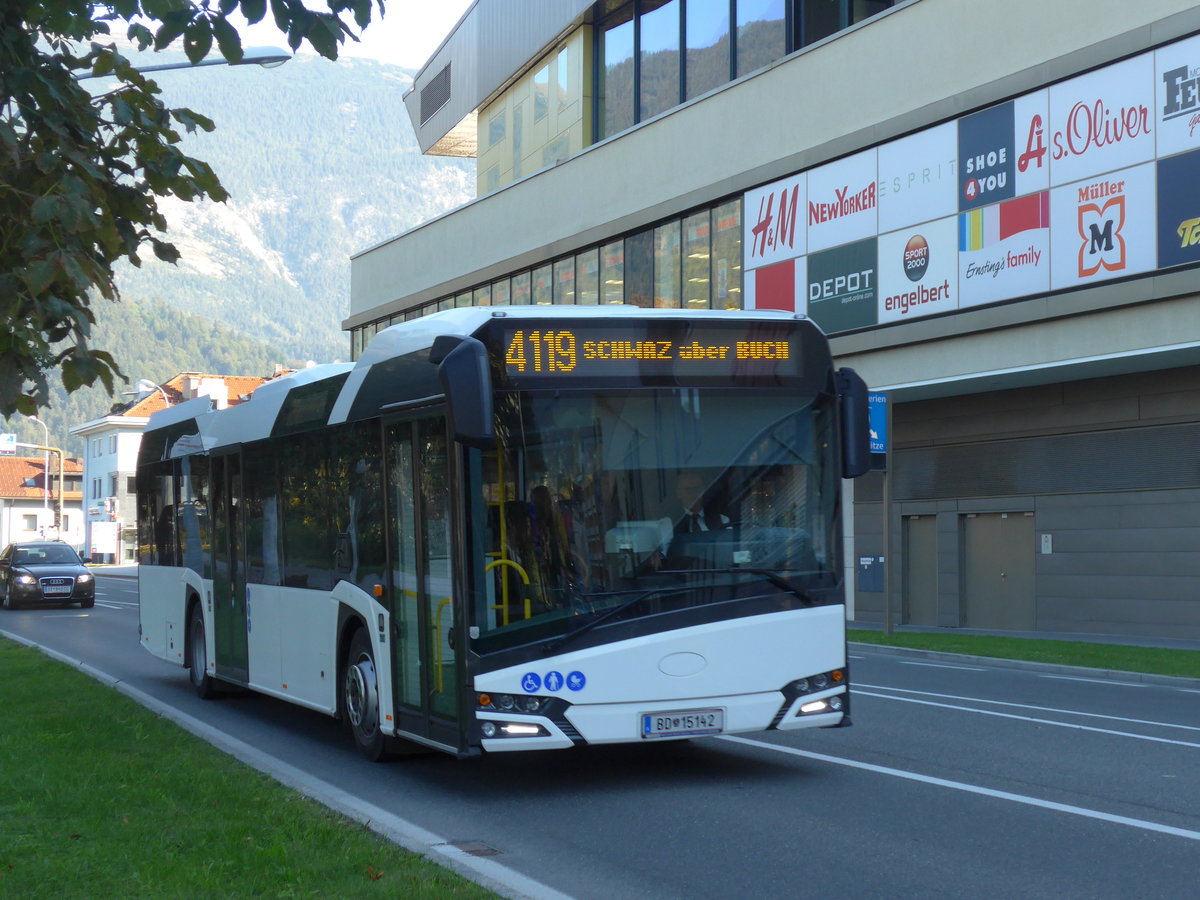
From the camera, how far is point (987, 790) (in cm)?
868

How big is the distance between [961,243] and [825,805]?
2055cm

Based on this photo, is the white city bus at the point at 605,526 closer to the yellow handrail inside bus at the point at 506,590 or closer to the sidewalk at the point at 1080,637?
the yellow handrail inside bus at the point at 506,590

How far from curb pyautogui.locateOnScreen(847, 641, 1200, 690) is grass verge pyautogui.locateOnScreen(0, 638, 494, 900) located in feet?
38.5

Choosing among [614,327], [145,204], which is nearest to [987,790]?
[614,327]

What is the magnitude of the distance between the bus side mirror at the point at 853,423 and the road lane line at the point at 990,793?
74.6 inches

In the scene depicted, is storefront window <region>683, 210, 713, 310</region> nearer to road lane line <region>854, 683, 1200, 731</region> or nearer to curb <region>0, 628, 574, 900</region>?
road lane line <region>854, 683, 1200, 731</region>

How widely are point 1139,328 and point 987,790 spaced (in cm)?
1691

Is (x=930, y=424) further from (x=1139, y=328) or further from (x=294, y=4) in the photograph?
(x=294, y=4)

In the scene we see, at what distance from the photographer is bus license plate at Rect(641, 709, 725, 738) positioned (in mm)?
8484

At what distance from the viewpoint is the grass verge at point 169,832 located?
6.09 metres

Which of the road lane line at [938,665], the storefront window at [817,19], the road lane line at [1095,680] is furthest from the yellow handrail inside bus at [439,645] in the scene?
the storefront window at [817,19]

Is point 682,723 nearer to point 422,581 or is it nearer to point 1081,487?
point 422,581

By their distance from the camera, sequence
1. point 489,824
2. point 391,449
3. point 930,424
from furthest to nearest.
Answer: point 930,424 < point 391,449 < point 489,824

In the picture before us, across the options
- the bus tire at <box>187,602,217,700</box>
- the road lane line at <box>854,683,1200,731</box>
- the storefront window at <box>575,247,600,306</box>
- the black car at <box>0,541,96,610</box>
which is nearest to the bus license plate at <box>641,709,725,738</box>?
the road lane line at <box>854,683,1200,731</box>
